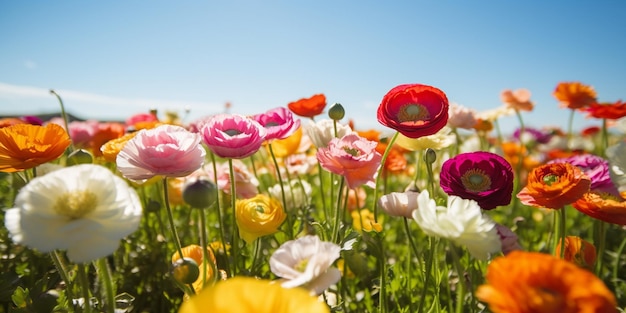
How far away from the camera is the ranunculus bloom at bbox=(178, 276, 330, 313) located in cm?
40

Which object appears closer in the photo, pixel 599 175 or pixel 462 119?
pixel 599 175

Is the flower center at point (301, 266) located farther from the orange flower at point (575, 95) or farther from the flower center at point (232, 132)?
the orange flower at point (575, 95)

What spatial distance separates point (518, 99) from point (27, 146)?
7.31 feet

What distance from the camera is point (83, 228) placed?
560 millimetres

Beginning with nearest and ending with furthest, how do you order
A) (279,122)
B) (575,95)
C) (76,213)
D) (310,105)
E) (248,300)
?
(248,300), (76,213), (279,122), (310,105), (575,95)

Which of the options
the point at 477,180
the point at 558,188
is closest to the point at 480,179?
the point at 477,180

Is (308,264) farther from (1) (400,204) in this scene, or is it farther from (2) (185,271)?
(1) (400,204)

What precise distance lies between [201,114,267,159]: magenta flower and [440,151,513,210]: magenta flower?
16.0 inches

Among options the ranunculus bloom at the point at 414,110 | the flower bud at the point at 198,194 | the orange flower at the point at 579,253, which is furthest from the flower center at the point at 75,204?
the orange flower at the point at 579,253

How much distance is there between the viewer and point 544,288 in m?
0.46

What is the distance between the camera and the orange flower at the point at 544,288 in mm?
432

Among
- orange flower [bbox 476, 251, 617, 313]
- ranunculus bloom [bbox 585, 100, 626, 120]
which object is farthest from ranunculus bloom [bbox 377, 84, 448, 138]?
ranunculus bloom [bbox 585, 100, 626, 120]

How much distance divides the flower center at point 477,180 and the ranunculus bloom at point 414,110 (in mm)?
122

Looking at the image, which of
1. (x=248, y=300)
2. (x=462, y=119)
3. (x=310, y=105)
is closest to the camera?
(x=248, y=300)
